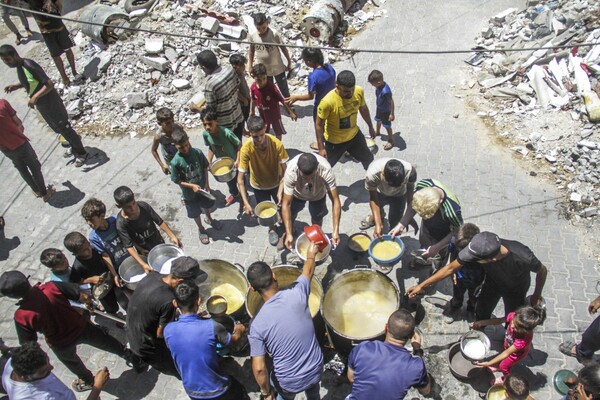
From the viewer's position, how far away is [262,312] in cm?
392

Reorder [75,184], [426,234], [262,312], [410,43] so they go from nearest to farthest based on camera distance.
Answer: [262,312], [426,234], [75,184], [410,43]

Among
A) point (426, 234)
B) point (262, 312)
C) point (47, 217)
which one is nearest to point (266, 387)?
point (262, 312)

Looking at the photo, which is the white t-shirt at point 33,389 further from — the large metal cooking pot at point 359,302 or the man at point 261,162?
the man at point 261,162

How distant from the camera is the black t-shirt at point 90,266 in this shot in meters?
5.14

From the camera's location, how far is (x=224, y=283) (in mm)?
5547

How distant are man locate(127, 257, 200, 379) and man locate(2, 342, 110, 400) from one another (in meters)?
0.81

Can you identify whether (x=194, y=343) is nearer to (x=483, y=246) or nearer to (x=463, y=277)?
(x=483, y=246)

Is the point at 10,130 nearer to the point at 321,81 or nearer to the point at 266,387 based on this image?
the point at 321,81

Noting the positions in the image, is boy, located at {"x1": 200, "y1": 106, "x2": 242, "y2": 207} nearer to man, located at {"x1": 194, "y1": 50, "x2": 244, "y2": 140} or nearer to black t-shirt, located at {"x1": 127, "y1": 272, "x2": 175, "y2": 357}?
man, located at {"x1": 194, "y1": 50, "x2": 244, "y2": 140}

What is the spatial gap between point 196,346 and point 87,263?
2156 mm

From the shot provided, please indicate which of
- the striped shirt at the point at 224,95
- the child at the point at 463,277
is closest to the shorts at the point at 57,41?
Answer: the striped shirt at the point at 224,95

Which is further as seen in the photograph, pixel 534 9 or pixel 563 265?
pixel 534 9

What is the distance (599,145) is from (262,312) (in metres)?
6.27

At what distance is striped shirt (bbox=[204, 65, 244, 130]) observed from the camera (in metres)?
6.68
